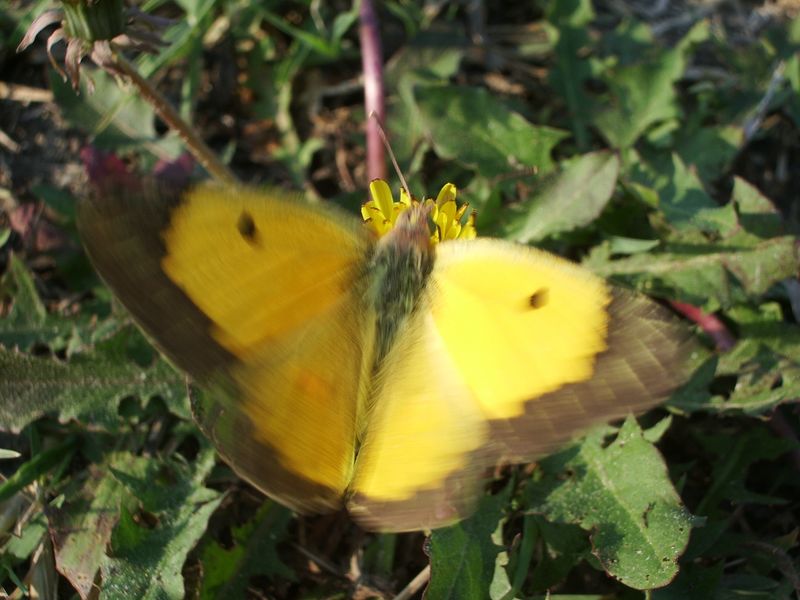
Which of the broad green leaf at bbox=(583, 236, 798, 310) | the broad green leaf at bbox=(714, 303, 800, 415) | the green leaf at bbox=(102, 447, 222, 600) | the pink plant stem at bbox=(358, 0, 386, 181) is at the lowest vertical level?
the broad green leaf at bbox=(714, 303, 800, 415)

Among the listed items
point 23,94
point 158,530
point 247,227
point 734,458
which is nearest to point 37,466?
point 158,530

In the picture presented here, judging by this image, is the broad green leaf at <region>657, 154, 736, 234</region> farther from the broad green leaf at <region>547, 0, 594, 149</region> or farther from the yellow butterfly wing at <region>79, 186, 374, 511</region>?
the yellow butterfly wing at <region>79, 186, 374, 511</region>

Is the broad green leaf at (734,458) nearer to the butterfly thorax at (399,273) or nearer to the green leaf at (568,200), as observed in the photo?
the green leaf at (568,200)

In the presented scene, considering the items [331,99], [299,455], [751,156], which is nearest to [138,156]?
[331,99]

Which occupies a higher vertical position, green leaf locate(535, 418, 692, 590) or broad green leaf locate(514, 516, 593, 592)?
green leaf locate(535, 418, 692, 590)

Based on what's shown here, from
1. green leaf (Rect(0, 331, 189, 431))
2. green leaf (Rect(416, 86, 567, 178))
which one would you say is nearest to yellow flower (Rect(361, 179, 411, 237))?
green leaf (Rect(416, 86, 567, 178))

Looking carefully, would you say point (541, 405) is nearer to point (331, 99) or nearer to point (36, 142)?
point (331, 99)

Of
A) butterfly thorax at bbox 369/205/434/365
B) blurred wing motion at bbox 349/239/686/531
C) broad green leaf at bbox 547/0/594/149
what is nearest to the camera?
blurred wing motion at bbox 349/239/686/531
